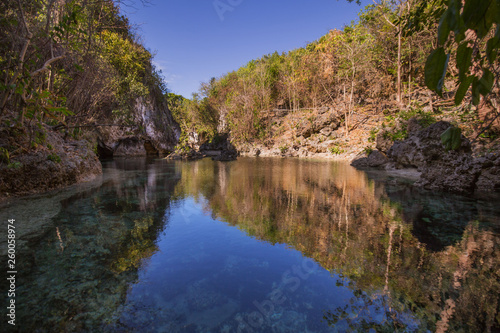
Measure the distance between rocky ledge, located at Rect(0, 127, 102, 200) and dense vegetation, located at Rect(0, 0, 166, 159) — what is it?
1.04ft

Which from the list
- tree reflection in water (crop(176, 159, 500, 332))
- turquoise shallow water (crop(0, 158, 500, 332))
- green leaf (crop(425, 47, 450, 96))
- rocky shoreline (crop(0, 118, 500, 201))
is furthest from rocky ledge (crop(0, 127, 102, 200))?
green leaf (crop(425, 47, 450, 96))

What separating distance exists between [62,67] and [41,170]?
379 cm

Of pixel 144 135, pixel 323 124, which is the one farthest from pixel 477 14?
pixel 144 135

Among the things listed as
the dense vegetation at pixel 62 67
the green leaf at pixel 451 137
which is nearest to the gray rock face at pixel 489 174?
the green leaf at pixel 451 137

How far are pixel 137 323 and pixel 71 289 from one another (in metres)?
0.82

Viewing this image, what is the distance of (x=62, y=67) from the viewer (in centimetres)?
737

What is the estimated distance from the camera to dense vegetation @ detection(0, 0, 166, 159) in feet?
12.3

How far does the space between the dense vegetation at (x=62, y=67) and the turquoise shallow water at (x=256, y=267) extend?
1.87 meters

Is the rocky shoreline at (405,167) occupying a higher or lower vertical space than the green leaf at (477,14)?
lower

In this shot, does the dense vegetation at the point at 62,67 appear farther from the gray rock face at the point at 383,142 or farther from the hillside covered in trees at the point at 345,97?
the gray rock face at the point at 383,142

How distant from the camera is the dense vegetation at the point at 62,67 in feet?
12.3

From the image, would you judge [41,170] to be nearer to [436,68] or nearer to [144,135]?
[436,68]

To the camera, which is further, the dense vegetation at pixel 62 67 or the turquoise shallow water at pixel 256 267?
the dense vegetation at pixel 62 67

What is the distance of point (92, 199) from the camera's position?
17.1ft
